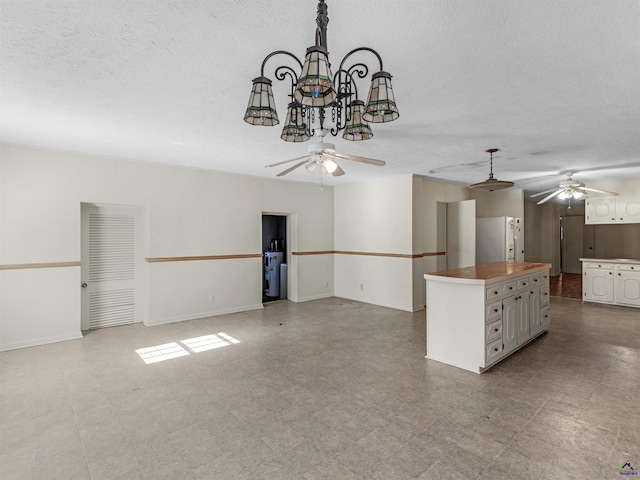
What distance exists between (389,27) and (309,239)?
215 inches

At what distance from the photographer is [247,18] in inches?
66.7

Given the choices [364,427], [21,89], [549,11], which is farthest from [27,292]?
[549,11]

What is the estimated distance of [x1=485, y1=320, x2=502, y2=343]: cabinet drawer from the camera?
3.36 meters

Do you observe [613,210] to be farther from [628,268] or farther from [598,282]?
[598,282]

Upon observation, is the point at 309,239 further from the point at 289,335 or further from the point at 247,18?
the point at 247,18

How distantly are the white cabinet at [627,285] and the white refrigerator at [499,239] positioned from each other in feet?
5.21

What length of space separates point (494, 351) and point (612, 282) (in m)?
4.59

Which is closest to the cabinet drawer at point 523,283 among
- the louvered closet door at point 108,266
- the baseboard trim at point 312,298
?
the baseboard trim at point 312,298

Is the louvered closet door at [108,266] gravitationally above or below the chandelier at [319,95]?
below

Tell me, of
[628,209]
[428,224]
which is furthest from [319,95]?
[628,209]

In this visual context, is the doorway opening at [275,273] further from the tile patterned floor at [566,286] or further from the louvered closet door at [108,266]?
the tile patterned floor at [566,286]

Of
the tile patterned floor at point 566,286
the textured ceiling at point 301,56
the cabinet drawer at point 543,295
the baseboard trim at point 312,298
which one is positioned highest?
the textured ceiling at point 301,56

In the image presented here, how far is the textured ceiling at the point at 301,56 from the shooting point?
1.65m

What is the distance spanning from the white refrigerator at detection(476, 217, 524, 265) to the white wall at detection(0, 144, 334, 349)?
3220mm
